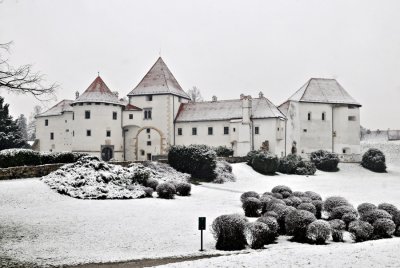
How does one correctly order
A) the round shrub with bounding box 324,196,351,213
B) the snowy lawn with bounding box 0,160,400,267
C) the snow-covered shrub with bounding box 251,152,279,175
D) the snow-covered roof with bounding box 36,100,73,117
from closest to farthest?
1. the snowy lawn with bounding box 0,160,400,267
2. the round shrub with bounding box 324,196,351,213
3. the snow-covered shrub with bounding box 251,152,279,175
4. the snow-covered roof with bounding box 36,100,73,117

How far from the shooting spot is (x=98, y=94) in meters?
46.8

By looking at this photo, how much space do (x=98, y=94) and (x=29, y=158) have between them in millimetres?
21841

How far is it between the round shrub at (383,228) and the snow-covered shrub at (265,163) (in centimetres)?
2550

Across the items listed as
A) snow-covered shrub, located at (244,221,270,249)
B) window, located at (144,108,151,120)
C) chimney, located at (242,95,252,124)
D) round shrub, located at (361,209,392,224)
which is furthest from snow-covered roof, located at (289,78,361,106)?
snow-covered shrub, located at (244,221,270,249)

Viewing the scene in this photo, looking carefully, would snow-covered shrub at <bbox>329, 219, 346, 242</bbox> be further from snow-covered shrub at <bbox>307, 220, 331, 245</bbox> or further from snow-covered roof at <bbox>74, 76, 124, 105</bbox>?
snow-covered roof at <bbox>74, 76, 124, 105</bbox>

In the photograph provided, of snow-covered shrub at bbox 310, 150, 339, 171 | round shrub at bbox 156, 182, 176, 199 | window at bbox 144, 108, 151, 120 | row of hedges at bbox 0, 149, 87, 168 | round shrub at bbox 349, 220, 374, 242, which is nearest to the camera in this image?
round shrub at bbox 349, 220, 374, 242

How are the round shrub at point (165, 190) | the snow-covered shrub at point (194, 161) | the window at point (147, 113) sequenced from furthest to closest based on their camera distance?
the window at point (147, 113) → the snow-covered shrub at point (194, 161) → the round shrub at point (165, 190)

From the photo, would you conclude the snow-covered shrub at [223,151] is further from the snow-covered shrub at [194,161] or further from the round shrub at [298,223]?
the round shrub at [298,223]

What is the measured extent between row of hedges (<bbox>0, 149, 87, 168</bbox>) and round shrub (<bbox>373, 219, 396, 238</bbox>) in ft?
64.5

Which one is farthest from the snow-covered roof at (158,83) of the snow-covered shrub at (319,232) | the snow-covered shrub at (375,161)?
the snow-covered shrub at (319,232)

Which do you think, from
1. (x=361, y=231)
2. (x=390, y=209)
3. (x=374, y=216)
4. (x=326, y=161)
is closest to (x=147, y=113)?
(x=326, y=161)

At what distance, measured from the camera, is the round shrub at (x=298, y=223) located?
617 inches

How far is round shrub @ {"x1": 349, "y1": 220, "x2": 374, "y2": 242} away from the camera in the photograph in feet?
49.9

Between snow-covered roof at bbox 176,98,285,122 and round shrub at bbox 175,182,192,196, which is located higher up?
snow-covered roof at bbox 176,98,285,122
